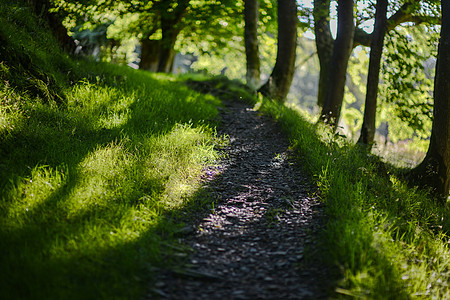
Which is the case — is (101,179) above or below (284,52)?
below

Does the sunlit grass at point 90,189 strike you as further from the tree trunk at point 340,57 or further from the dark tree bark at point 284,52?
the dark tree bark at point 284,52

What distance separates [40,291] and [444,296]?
3174 millimetres

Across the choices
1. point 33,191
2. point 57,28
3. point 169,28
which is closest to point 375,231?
point 33,191

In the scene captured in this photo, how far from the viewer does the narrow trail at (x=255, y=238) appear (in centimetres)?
276

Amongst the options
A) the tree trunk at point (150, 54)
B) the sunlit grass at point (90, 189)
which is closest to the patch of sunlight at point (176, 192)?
the sunlit grass at point (90, 189)

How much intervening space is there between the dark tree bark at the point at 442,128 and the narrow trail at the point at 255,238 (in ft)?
7.80

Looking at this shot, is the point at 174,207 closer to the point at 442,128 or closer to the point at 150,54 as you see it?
the point at 442,128

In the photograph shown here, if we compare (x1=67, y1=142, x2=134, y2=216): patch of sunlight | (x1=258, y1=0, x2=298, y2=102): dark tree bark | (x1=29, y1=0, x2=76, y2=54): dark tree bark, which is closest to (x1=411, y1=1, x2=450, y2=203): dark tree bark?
(x1=258, y1=0, x2=298, y2=102): dark tree bark

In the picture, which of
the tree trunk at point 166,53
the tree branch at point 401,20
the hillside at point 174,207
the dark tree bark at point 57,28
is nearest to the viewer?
the hillside at point 174,207

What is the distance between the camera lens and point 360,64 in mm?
13953

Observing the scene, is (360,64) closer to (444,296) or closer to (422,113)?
(422,113)

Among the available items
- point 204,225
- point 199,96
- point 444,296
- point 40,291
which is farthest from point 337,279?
point 199,96

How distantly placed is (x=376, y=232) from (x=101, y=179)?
300 cm

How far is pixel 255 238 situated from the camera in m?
3.52
